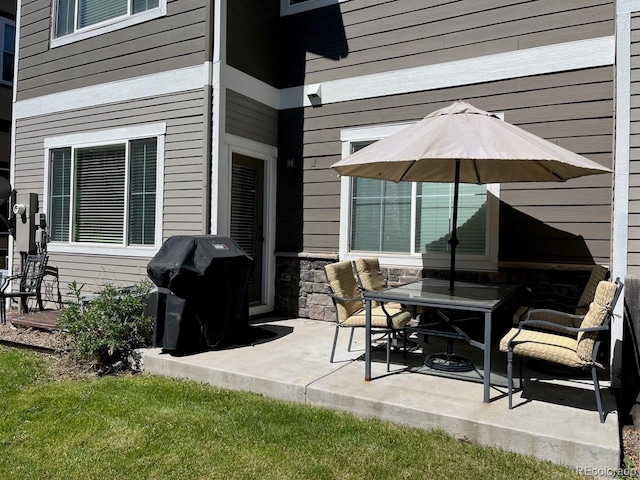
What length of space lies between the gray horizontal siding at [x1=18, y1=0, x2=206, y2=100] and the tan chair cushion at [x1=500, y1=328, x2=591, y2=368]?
462cm

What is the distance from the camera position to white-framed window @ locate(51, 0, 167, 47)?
20.8 ft

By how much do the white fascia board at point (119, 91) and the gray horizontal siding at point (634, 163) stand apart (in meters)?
4.24

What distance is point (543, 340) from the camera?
3463 mm

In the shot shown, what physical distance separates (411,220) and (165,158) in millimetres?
3111

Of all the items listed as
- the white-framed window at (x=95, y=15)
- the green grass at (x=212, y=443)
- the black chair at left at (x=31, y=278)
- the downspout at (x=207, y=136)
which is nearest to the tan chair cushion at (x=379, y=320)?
the green grass at (x=212, y=443)

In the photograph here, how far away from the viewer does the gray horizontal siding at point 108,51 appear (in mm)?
5938

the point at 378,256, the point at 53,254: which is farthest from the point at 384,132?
the point at 53,254

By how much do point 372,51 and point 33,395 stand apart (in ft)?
16.7

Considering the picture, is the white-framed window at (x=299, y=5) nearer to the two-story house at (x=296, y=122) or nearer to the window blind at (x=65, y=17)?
the two-story house at (x=296, y=122)

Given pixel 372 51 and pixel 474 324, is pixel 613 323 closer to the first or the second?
pixel 474 324

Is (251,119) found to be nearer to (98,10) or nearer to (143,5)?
(143,5)

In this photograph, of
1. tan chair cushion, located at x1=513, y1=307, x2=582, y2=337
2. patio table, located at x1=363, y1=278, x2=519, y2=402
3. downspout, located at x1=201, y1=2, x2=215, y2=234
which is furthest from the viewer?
downspout, located at x1=201, y1=2, x2=215, y2=234

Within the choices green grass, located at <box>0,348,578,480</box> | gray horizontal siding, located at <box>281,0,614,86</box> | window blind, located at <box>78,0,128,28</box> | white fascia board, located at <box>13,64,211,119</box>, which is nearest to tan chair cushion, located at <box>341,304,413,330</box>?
green grass, located at <box>0,348,578,480</box>

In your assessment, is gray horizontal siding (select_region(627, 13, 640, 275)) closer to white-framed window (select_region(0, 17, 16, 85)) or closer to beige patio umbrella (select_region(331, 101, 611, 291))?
beige patio umbrella (select_region(331, 101, 611, 291))
